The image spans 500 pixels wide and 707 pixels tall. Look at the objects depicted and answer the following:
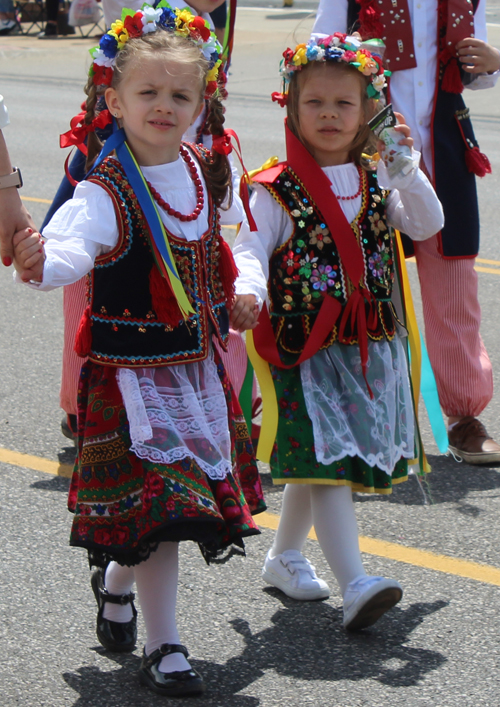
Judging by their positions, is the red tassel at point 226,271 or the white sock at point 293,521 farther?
the white sock at point 293,521

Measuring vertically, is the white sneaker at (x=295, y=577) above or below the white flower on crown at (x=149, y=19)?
below

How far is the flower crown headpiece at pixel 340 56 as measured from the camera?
3.25 metres

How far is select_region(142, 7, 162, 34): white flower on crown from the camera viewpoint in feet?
9.36

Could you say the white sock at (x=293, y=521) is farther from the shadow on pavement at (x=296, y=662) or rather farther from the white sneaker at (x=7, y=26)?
the white sneaker at (x=7, y=26)

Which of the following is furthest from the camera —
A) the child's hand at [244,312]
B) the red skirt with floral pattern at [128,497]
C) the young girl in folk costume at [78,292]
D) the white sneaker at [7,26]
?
the white sneaker at [7,26]

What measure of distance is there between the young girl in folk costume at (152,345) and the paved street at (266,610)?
0.22 m

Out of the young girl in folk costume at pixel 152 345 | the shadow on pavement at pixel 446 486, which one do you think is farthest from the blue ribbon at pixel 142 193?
the shadow on pavement at pixel 446 486

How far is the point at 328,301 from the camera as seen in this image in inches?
129

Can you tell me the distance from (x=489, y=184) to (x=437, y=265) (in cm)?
483

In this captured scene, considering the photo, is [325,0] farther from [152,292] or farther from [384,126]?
[152,292]

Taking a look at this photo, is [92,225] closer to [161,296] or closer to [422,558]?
[161,296]

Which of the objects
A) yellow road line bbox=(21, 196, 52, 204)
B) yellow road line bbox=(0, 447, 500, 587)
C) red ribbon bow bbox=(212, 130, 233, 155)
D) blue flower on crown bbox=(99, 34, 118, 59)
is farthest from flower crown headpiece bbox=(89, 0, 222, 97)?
yellow road line bbox=(21, 196, 52, 204)

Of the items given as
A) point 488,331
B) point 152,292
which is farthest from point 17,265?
point 488,331

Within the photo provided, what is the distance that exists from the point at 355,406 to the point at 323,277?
0.40 meters
